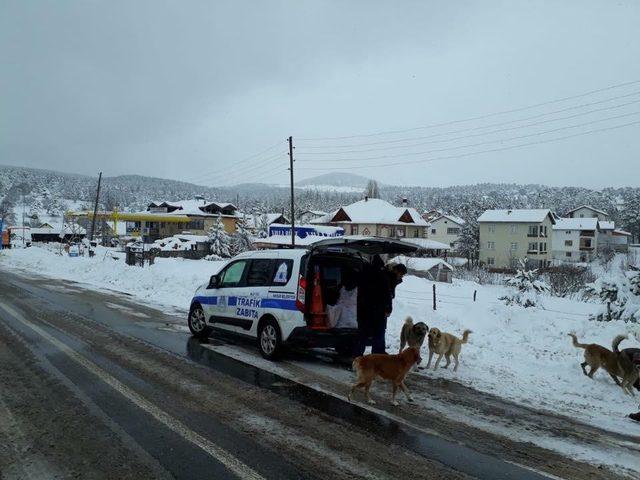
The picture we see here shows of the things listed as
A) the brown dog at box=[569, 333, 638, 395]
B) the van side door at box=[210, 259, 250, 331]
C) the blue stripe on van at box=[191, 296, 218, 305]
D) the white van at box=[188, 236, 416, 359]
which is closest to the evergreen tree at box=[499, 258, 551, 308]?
the brown dog at box=[569, 333, 638, 395]

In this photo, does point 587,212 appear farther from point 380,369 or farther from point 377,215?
point 380,369

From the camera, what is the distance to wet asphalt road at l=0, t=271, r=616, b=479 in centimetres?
430

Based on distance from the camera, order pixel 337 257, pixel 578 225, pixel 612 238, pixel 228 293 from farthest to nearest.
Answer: pixel 612 238 < pixel 578 225 < pixel 228 293 < pixel 337 257

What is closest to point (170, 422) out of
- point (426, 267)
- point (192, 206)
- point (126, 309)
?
point (126, 309)

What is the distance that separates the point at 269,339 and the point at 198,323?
103 inches

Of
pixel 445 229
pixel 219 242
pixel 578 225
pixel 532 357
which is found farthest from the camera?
pixel 445 229

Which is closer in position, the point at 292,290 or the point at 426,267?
the point at 292,290

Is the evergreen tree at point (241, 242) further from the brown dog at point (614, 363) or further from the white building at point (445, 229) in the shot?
the brown dog at point (614, 363)

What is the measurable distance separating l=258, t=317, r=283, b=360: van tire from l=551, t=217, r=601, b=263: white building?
8002cm

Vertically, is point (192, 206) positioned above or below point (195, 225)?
above

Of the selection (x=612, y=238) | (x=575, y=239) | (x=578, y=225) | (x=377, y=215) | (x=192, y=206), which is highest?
(x=192, y=206)

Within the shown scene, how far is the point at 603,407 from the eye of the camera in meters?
6.62

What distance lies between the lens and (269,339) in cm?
847

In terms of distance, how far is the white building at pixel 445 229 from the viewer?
8994 centimetres
